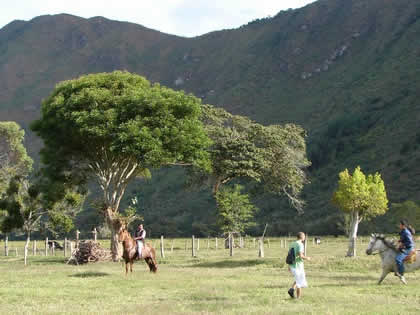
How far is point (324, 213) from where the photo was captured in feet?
272

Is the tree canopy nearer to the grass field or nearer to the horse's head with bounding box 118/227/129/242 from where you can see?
the grass field

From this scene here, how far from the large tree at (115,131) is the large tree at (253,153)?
17.0 ft

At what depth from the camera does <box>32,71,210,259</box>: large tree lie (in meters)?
35.1

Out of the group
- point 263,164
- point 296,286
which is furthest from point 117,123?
point 296,286

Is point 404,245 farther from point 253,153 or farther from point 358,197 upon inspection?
point 253,153

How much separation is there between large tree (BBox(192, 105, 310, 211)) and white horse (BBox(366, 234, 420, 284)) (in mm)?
21141

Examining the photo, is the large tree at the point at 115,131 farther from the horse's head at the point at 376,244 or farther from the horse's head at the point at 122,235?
the horse's head at the point at 376,244

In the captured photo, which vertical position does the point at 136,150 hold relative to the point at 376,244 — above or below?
above

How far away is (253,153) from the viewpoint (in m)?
43.3

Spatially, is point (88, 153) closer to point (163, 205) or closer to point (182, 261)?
point (182, 261)

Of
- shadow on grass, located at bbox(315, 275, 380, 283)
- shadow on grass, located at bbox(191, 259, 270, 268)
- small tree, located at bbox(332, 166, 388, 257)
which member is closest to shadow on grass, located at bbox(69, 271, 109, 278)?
shadow on grass, located at bbox(191, 259, 270, 268)

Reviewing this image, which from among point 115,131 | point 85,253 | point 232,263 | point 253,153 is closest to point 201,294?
point 232,263

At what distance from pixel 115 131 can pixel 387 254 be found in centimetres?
2027

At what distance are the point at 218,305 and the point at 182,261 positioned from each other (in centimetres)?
2153
